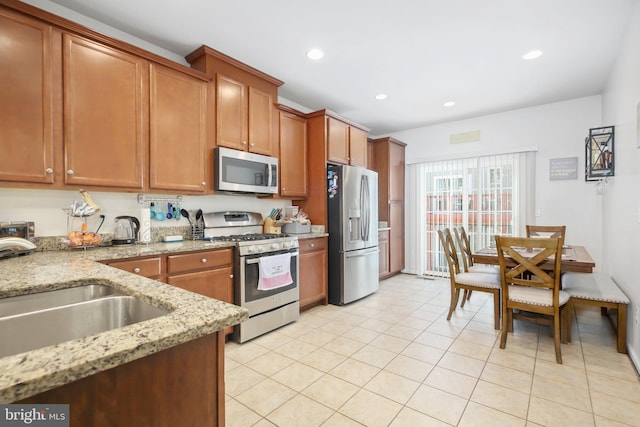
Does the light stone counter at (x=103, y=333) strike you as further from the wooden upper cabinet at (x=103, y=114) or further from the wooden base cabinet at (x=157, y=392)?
the wooden upper cabinet at (x=103, y=114)

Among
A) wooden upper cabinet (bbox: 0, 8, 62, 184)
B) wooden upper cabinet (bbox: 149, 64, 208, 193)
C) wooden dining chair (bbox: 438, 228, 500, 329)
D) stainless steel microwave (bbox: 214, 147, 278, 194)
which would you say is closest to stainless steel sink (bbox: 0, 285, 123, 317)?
wooden upper cabinet (bbox: 0, 8, 62, 184)

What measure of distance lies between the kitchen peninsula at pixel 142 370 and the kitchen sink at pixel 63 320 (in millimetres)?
166

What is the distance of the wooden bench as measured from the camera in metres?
2.38

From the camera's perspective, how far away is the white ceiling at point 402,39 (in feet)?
7.31

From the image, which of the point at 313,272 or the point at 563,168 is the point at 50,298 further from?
the point at 563,168

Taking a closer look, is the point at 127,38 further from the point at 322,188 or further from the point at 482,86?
the point at 482,86

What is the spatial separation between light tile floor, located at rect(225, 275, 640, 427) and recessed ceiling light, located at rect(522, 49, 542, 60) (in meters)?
2.66

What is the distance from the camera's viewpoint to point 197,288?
7.91 feet

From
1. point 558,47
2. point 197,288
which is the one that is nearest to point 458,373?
point 197,288

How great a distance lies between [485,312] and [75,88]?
14.1 feet

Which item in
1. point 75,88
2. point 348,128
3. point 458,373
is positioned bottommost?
point 458,373

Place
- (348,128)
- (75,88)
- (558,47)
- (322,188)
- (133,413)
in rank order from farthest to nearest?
(348,128) → (322,188) → (558,47) → (75,88) → (133,413)

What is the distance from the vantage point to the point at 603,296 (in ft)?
8.06

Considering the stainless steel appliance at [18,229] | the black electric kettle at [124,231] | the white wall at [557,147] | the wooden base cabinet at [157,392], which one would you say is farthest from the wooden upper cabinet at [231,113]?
the white wall at [557,147]
